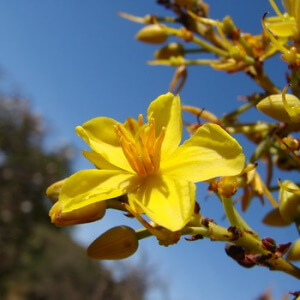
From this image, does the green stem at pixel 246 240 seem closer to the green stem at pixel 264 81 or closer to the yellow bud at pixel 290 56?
the yellow bud at pixel 290 56

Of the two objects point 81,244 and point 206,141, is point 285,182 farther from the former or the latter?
point 81,244

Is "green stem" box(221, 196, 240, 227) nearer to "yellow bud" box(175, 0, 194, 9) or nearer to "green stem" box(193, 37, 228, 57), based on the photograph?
"green stem" box(193, 37, 228, 57)

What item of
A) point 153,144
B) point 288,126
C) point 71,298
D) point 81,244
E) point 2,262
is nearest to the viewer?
point 153,144

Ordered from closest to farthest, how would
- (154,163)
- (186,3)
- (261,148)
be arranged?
(154,163), (261,148), (186,3)

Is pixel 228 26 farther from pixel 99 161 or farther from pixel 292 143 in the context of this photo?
pixel 99 161

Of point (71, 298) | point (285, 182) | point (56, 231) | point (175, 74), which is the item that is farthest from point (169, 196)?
point (56, 231)

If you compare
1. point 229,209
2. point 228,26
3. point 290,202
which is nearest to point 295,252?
point 290,202
